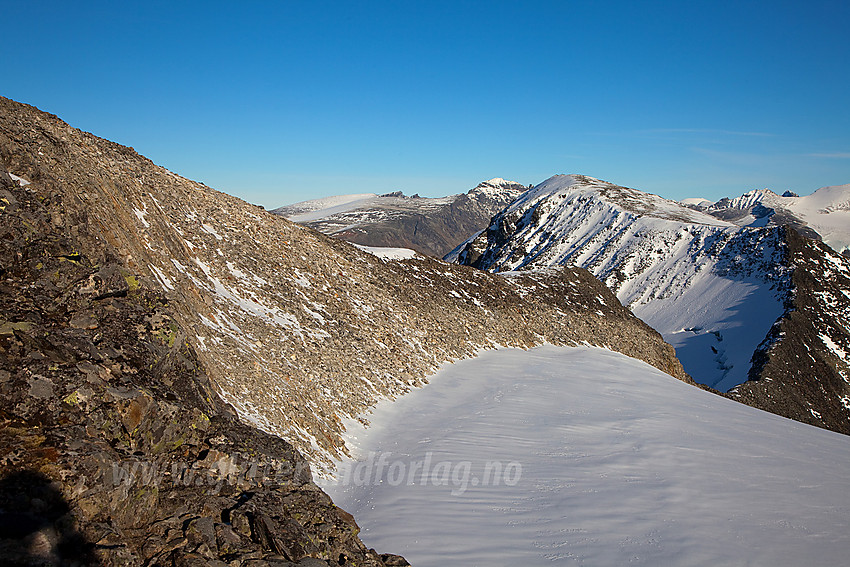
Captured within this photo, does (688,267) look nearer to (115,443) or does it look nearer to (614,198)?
(614,198)

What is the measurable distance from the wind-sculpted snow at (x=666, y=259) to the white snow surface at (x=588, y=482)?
37605mm

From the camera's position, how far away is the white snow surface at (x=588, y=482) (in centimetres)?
851

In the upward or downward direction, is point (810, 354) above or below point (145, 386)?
below

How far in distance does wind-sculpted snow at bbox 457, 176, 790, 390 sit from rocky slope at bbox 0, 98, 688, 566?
4805 cm

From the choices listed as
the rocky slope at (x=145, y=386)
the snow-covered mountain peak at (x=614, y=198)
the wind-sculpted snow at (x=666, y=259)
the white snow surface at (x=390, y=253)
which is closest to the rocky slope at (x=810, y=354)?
the wind-sculpted snow at (x=666, y=259)

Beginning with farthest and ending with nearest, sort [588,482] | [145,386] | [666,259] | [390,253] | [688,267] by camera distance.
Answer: [666,259]
[688,267]
[390,253]
[588,482]
[145,386]

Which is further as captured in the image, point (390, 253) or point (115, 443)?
point (390, 253)

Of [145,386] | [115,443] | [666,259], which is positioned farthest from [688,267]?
[115,443]

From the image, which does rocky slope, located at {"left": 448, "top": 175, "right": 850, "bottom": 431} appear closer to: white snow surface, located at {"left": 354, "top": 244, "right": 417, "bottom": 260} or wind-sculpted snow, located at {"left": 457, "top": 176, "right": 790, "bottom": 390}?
wind-sculpted snow, located at {"left": 457, "top": 176, "right": 790, "bottom": 390}

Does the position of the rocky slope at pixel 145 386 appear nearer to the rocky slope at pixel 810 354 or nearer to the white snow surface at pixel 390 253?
the white snow surface at pixel 390 253

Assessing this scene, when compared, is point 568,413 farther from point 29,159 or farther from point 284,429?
point 29,159

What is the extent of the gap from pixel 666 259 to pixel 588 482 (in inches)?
3005

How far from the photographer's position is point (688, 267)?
7419cm

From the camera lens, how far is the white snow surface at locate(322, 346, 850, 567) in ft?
27.9
